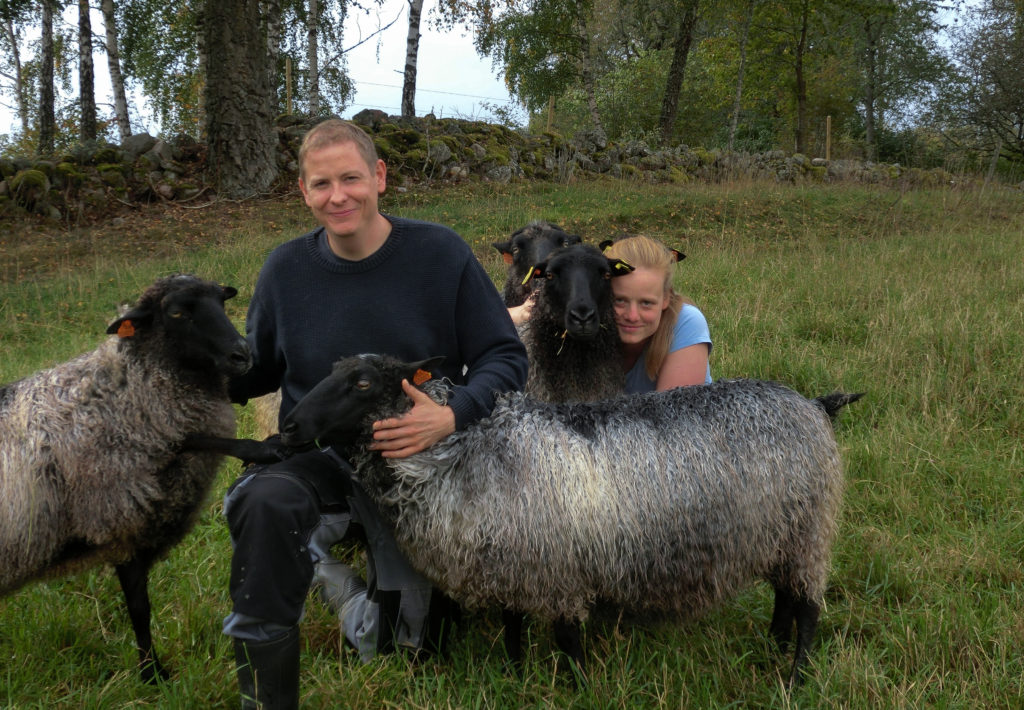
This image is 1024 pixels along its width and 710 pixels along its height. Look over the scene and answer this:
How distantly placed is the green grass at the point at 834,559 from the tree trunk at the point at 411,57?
8404mm

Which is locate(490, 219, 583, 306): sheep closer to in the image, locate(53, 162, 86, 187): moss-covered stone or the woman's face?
the woman's face

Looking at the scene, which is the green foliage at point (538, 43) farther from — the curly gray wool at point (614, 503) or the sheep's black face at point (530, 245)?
the curly gray wool at point (614, 503)

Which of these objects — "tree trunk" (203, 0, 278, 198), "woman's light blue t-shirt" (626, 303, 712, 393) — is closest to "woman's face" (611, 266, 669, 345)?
"woman's light blue t-shirt" (626, 303, 712, 393)

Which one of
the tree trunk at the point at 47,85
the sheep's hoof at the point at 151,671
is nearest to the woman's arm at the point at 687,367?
the sheep's hoof at the point at 151,671

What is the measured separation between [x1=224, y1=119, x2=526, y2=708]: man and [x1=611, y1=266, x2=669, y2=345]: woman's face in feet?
3.02

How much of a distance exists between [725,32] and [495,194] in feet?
66.9

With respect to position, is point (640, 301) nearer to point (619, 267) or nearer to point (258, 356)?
point (619, 267)

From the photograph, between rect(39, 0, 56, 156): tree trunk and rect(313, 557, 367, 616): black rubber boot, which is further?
rect(39, 0, 56, 156): tree trunk

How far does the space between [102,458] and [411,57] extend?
15.7 m

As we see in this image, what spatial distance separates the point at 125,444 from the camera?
2727mm

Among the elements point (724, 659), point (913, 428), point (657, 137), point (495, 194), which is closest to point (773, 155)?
point (657, 137)

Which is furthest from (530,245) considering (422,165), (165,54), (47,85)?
(165,54)

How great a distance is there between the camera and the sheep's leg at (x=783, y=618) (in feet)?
9.50

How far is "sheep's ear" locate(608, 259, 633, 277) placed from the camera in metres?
3.69
